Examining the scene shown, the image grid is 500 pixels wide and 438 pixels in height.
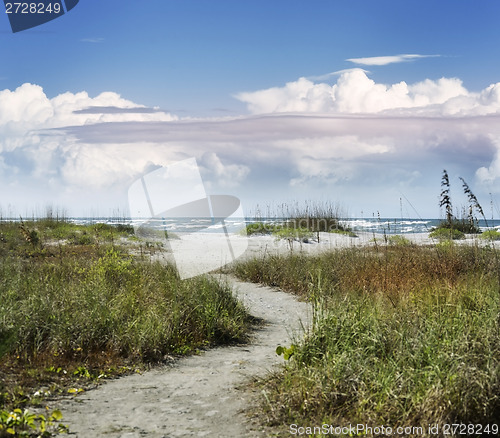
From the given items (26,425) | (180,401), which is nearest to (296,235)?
(180,401)

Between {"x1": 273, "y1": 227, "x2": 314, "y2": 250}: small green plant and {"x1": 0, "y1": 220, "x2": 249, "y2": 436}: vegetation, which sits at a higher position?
{"x1": 0, "y1": 220, "x2": 249, "y2": 436}: vegetation

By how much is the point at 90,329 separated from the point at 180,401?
1.77 meters

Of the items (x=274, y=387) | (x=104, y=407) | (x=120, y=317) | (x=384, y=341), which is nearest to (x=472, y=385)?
(x=384, y=341)

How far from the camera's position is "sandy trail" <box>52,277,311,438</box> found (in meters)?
3.97

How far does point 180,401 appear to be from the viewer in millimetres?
4582

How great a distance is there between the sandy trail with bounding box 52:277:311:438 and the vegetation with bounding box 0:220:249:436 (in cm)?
27

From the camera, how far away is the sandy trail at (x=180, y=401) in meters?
3.97

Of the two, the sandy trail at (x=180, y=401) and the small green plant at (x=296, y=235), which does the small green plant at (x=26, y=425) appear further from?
the small green plant at (x=296, y=235)

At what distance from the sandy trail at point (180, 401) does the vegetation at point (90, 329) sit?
266 mm

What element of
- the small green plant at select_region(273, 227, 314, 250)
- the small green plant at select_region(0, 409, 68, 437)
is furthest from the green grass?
the small green plant at select_region(273, 227, 314, 250)

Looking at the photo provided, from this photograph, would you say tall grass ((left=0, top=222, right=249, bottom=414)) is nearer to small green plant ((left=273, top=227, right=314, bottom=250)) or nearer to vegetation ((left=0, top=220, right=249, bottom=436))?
vegetation ((left=0, top=220, right=249, bottom=436))

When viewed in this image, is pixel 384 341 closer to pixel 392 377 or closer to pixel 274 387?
pixel 392 377

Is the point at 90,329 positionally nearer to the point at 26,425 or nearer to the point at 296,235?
Answer: the point at 26,425

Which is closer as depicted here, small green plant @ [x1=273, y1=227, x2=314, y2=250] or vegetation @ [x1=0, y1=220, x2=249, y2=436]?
vegetation @ [x1=0, y1=220, x2=249, y2=436]
